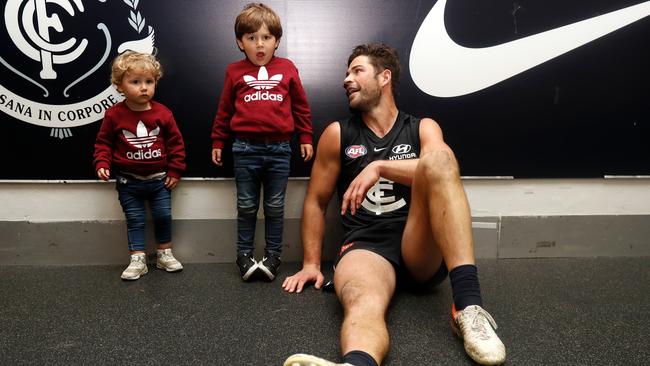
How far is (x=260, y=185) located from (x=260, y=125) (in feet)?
→ 0.97

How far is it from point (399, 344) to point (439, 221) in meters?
0.39

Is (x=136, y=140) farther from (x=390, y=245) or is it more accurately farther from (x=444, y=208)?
(x=444, y=208)

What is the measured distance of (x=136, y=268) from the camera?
1.96m

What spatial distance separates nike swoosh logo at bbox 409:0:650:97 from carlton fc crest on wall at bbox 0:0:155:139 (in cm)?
126

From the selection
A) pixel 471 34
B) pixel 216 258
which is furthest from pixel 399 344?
pixel 471 34

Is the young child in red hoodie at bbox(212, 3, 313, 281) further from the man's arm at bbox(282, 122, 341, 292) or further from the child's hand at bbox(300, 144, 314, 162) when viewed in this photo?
the man's arm at bbox(282, 122, 341, 292)

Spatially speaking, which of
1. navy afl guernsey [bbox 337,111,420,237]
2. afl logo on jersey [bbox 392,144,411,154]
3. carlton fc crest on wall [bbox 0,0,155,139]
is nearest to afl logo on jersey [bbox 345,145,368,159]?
navy afl guernsey [bbox 337,111,420,237]

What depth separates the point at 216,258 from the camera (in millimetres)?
2176

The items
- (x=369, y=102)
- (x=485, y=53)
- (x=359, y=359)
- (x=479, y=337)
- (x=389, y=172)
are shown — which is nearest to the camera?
(x=359, y=359)

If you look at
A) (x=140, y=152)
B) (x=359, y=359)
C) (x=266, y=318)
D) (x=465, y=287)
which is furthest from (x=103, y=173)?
(x=465, y=287)

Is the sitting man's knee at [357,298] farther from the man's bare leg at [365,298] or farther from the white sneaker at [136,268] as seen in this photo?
the white sneaker at [136,268]

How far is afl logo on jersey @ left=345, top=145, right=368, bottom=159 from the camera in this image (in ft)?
5.93

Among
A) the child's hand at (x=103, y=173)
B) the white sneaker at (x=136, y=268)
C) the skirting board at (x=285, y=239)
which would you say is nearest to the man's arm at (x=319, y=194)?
the skirting board at (x=285, y=239)

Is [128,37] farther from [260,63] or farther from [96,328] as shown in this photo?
[96,328]
